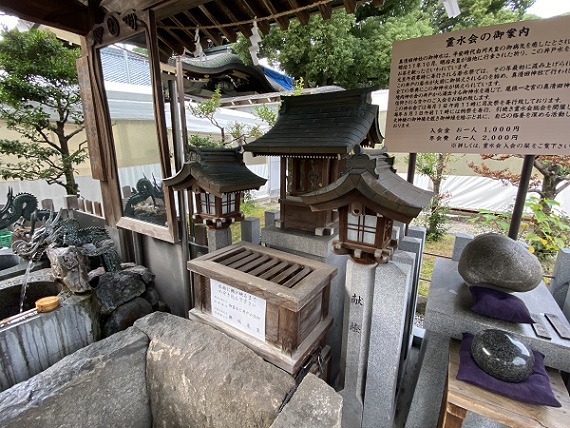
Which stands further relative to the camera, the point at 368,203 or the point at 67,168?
the point at 67,168

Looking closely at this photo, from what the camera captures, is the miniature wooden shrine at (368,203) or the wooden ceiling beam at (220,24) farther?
the wooden ceiling beam at (220,24)

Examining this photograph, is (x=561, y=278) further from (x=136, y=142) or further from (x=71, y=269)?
(x=71, y=269)

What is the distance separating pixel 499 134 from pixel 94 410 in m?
4.30

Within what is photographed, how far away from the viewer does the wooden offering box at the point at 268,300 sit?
8.17ft

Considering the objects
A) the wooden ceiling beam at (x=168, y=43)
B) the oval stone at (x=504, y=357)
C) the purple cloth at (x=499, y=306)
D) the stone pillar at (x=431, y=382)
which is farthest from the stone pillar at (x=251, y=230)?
the wooden ceiling beam at (x=168, y=43)

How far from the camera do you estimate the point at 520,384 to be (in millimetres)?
1794

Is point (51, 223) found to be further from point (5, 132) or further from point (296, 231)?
point (5, 132)

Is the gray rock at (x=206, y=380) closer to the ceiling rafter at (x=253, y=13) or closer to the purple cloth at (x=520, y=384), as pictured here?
the purple cloth at (x=520, y=384)

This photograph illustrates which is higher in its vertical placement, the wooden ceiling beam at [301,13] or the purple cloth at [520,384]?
the wooden ceiling beam at [301,13]

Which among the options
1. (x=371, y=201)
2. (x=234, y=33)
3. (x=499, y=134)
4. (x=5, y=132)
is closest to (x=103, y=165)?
(x=234, y=33)

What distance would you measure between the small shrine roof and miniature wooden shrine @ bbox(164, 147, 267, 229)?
0.40m

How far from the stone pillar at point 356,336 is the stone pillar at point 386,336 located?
61 mm

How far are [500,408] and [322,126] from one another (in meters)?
2.88

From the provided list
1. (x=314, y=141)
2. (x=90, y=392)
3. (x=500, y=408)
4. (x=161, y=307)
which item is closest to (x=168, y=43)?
(x=314, y=141)
